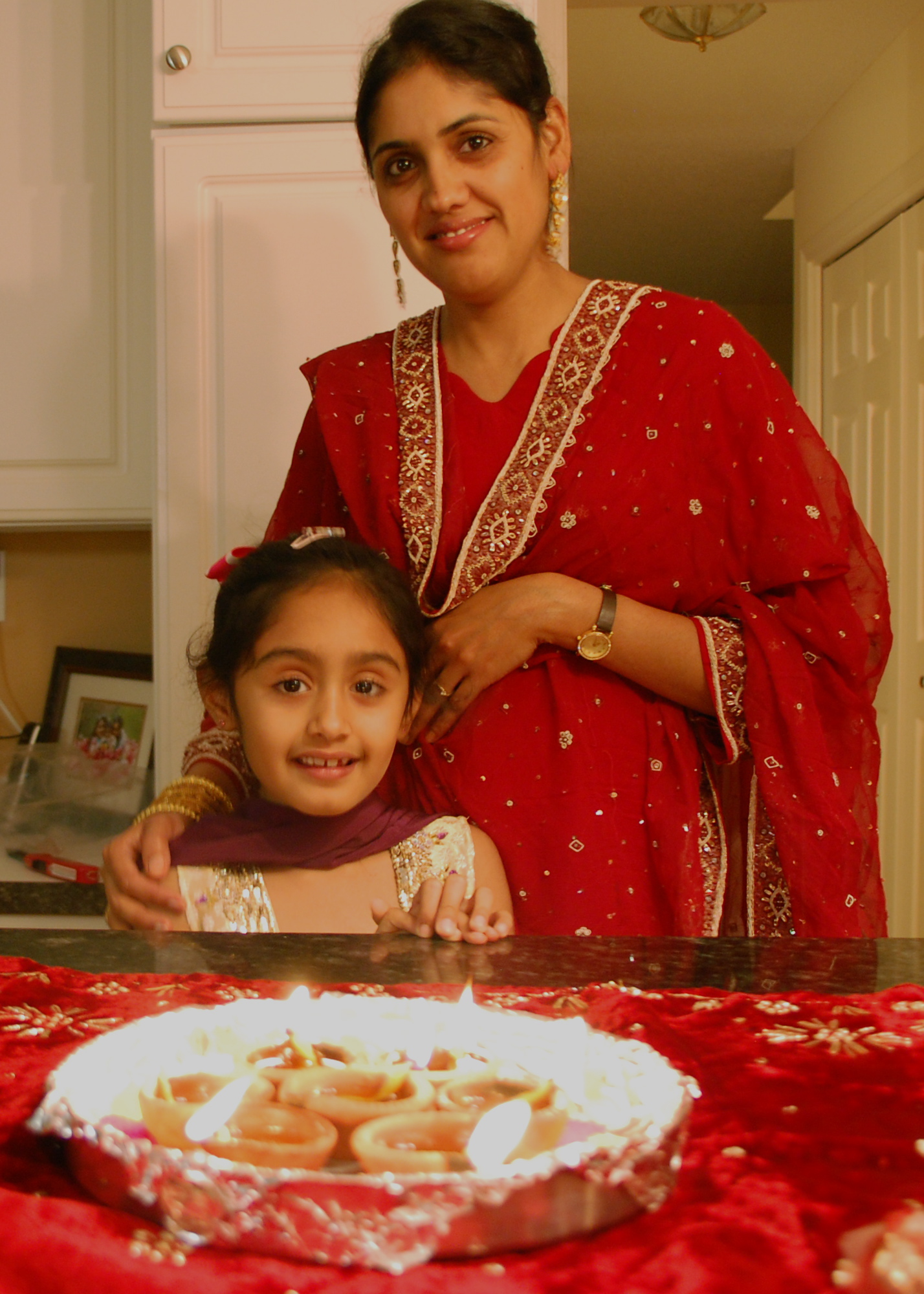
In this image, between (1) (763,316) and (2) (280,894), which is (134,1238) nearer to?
(2) (280,894)

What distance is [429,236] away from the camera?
1190 mm

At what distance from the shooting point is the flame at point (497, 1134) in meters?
0.32

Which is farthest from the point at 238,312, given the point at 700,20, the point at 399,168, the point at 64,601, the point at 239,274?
the point at 700,20

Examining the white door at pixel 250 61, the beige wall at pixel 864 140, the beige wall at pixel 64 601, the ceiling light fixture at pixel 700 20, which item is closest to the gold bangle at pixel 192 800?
the white door at pixel 250 61

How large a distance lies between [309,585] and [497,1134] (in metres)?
0.87

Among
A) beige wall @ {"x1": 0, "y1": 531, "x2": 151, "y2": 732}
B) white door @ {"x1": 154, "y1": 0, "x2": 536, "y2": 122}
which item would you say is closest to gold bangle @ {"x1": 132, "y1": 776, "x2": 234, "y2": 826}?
white door @ {"x1": 154, "y1": 0, "x2": 536, "y2": 122}

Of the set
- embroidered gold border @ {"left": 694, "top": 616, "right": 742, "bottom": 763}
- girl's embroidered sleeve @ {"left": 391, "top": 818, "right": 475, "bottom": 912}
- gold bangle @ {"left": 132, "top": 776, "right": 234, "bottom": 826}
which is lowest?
girl's embroidered sleeve @ {"left": 391, "top": 818, "right": 475, "bottom": 912}

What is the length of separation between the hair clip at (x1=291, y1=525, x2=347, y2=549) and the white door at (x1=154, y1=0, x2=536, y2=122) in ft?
2.92

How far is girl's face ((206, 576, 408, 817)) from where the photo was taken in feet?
3.62

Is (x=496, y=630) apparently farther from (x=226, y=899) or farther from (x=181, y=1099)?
(x=181, y=1099)

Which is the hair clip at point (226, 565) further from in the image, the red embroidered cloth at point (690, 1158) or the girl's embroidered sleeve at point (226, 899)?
the red embroidered cloth at point (690, 1158)

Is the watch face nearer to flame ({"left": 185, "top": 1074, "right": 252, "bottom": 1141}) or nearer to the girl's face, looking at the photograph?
the girl's face

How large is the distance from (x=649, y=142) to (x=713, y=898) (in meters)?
3.73

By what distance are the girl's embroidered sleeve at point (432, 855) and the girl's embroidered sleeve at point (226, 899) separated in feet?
0.44
